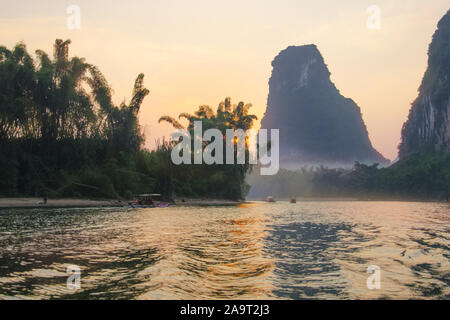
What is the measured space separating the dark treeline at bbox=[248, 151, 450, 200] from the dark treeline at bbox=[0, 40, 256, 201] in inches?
2712

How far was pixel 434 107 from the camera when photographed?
12588 centimetres

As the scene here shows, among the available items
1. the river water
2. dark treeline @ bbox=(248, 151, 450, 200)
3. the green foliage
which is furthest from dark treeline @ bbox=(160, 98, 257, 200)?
dark treeline @ bbox=(248, 151, 450, 200)

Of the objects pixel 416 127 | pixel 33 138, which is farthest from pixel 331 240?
pixel 416 127

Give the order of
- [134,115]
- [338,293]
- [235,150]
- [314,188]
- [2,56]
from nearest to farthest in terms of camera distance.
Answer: [338,293] → [2,56] → [134,115] → [235,150] → [314,188]

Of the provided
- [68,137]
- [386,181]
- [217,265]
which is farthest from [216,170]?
[386,181]

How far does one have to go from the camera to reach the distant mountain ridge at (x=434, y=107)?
4734 inches

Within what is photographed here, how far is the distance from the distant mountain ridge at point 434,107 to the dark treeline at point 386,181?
807 cm

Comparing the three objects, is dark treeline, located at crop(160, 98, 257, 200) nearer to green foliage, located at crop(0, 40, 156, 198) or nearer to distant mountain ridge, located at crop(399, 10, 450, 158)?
green foliage, located at crop(0, 40, 156, 198)

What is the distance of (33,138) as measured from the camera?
1626 inches

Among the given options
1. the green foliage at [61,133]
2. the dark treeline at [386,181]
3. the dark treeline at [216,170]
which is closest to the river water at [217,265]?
the green foliage at [61,133]

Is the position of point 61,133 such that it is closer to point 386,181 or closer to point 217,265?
point 217,265

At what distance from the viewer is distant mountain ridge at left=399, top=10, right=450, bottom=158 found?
12025 centimetres
